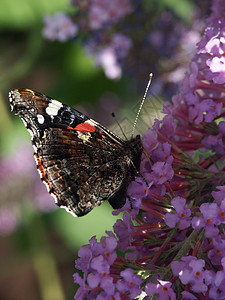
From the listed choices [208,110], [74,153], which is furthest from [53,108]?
[208,110]

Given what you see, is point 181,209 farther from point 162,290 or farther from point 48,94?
point 48,94

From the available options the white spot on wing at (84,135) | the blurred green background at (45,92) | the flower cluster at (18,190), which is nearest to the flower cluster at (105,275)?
the white spot on wing at (84,135)

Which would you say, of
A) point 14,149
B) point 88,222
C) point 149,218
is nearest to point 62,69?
point 14,149

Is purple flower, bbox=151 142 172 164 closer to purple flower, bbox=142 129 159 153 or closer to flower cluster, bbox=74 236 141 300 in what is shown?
purple flower, bbox=142 129 159 153

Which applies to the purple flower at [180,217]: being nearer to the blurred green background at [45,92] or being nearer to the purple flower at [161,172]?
the purple flower at [161,172]

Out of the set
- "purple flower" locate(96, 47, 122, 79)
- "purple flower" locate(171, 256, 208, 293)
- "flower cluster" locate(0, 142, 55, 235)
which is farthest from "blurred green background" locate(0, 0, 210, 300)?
"purple flower" locate(171, 256, 208, 293)

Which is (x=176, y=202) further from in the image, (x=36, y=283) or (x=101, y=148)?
(x=36, y=283)

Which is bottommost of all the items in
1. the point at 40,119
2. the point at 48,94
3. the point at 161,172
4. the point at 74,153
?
the point at 161,172
